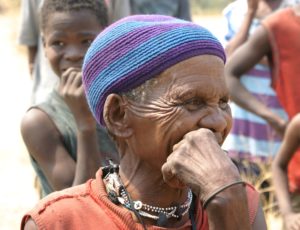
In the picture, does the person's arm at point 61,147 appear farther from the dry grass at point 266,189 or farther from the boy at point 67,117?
the dry grass at point 266,189

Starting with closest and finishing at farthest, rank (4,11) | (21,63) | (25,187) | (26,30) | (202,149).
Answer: (202,149) → (26,30) → (25,187) → (21,63) → (4,11)

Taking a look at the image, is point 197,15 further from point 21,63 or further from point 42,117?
point 42,117

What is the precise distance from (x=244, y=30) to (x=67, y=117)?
8.42ft

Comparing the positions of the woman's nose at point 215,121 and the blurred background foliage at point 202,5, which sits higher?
the woman's nose at point 215,121

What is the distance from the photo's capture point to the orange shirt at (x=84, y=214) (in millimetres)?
2537

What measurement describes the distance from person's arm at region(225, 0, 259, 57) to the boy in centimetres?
223

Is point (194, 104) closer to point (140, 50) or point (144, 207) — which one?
point (140, 50)

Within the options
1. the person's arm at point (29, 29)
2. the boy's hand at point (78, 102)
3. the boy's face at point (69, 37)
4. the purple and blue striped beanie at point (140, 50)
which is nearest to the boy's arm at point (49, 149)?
the boy's hand at point (78, 102)

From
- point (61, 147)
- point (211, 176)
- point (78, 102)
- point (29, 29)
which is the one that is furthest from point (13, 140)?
point (211, 176)

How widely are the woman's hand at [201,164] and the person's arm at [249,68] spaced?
3.06 meters

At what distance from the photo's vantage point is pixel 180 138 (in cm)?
246

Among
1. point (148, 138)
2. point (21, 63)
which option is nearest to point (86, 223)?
point (148, 138)

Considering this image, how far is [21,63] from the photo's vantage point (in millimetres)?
15773

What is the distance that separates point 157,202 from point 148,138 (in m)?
0.21
